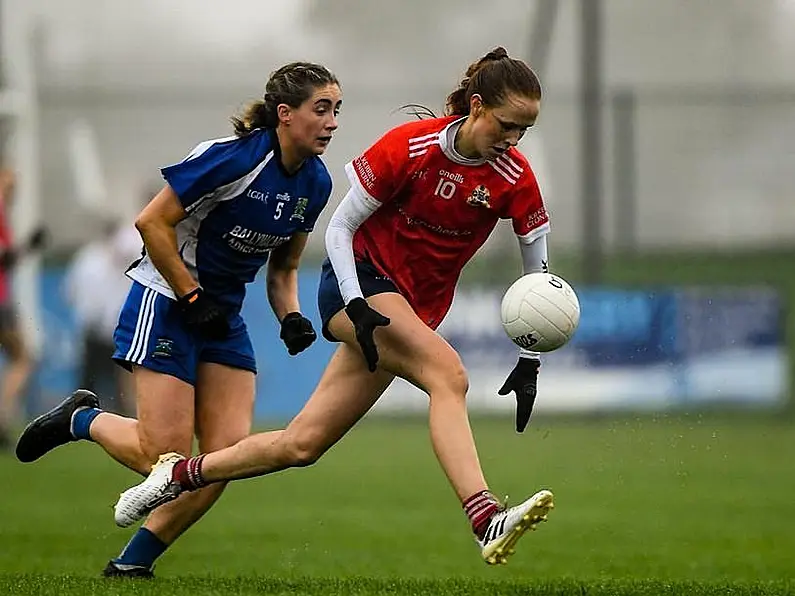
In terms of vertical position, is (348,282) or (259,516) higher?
(348,282)

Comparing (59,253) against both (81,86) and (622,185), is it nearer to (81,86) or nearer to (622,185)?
(81,86)

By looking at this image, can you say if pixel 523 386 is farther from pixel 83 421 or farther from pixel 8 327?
pixel 8 327

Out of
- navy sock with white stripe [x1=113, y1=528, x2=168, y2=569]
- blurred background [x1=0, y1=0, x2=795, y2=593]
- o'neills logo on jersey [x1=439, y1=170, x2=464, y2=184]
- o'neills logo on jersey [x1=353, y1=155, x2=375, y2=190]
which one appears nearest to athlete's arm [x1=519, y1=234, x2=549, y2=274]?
o'neills logo on jersey [x1=439, y1=170, x2=464, y2=184]

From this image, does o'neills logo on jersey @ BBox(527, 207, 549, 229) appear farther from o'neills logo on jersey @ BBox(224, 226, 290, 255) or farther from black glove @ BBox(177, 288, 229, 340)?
black glove @ BBox(177, 288, 229, 340)

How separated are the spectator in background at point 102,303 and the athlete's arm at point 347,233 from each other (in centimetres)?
1012

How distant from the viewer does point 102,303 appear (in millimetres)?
16359

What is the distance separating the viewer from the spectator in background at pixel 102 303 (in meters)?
16.3

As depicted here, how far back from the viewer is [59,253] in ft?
60.4

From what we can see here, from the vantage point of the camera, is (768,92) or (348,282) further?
(768,92)

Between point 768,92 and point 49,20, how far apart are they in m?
8.47

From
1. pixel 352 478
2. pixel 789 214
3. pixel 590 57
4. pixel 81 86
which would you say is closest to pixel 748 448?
pixel 352 478

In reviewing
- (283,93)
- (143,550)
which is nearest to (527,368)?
(283,93)

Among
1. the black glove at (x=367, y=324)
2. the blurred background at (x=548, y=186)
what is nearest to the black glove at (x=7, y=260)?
the blurred background at (x=548, y=186)

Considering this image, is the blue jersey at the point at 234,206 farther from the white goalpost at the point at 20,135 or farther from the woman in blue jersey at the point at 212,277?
the white goalpost at the point at 20,135
